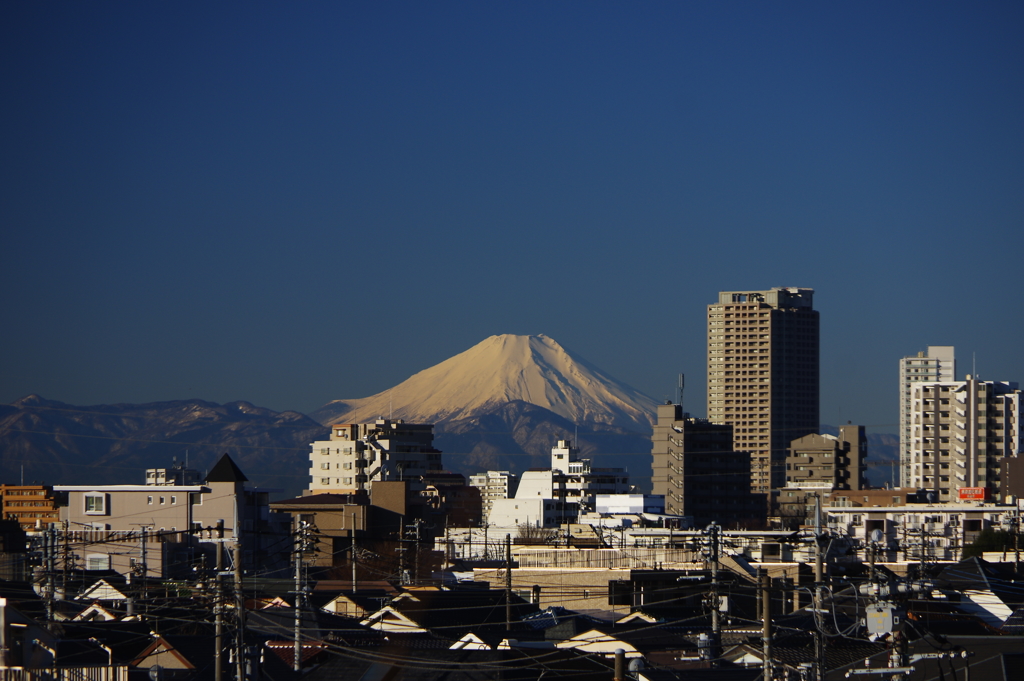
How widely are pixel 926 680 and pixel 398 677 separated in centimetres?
650

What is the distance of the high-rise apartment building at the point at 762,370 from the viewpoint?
180 metres

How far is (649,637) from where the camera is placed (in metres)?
21.2

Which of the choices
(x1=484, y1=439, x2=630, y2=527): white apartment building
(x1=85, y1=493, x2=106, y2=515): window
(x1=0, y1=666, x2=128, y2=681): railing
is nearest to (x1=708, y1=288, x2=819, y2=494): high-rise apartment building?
(x1=484, y1=439, x2=630, y2=527): white apartment building

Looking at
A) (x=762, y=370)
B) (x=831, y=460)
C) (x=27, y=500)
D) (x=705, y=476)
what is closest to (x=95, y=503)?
(x=27, y=500)

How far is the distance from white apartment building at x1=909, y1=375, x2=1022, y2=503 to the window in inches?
3069

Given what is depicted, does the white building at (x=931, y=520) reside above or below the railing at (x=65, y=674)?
below

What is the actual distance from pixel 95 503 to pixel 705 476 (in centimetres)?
7374

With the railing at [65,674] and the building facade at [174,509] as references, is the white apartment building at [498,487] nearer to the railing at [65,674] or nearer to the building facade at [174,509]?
the building facade at [174,509]

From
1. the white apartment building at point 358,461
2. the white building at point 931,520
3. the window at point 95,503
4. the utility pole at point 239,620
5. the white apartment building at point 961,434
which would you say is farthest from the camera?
the white apartment building at point 961,434

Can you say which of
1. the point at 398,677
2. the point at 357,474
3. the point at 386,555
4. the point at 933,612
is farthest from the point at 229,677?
the point at 357,474

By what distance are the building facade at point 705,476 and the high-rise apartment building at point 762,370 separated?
65.0m

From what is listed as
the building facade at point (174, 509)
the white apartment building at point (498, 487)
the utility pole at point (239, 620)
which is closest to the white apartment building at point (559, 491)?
the white apartment building at point (498, 487)

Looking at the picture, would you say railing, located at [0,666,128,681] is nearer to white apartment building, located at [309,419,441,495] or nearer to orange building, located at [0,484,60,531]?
white apartment building, located at [309,419,441,495]

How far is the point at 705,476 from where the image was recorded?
11212 centimetres
